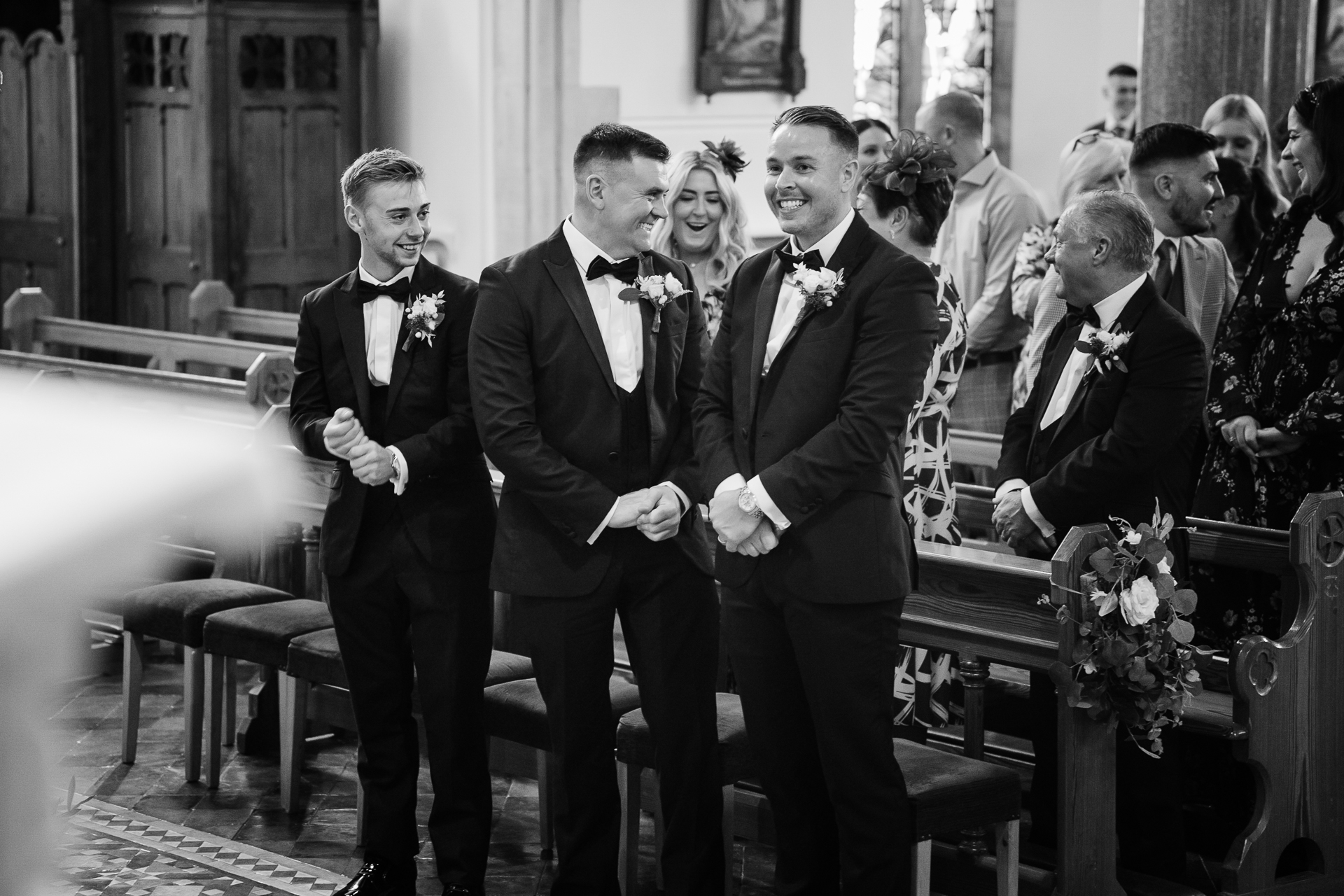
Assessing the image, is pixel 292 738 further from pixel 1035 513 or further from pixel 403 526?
pixel 1035 513

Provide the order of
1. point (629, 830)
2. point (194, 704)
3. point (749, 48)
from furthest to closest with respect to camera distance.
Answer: point (749, 48) → point (194, 704) → point (629, 830)

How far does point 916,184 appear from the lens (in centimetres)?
398

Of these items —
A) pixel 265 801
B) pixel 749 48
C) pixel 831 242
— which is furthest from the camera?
pixel 749 48

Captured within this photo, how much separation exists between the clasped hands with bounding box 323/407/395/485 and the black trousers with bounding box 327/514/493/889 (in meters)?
0.15

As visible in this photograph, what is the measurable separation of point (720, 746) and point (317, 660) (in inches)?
51.0

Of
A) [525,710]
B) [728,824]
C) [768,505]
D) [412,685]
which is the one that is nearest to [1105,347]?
[768,505]

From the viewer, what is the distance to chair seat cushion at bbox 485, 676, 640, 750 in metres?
3.88

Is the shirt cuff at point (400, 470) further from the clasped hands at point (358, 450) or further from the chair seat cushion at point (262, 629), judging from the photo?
the chair seat cushion at point (262, 629)

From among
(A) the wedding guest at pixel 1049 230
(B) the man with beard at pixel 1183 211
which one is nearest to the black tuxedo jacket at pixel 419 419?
(B) the man with beard at pixel 1183 211

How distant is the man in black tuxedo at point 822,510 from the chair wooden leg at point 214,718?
79.0 inches

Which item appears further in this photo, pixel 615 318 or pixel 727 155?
pixel 727 155

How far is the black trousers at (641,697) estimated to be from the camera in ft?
11.1

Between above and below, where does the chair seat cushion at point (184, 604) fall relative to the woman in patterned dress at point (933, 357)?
below

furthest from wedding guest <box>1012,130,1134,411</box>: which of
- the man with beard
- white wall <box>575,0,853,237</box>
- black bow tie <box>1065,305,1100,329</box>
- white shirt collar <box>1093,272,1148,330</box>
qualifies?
white wall <box>575,0,853,237</box>
